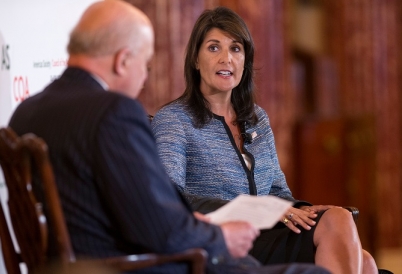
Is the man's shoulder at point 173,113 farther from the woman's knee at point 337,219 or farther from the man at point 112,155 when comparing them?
the man at point 112,155

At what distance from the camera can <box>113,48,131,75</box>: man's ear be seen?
2.35 metres

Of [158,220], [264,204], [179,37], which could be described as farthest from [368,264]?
[179,37]

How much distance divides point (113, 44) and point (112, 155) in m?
0.37

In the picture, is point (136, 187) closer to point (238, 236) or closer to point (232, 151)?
point (238, 236)

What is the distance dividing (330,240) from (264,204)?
89cm

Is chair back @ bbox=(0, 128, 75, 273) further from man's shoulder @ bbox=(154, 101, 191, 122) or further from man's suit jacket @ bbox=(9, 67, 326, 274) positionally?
man's shoulder @ bbox=(154, 101, 191, 122)

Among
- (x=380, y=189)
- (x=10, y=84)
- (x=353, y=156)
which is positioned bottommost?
(x=380, y=189)

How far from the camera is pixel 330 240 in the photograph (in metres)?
3.22

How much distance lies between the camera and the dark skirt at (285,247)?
329cm

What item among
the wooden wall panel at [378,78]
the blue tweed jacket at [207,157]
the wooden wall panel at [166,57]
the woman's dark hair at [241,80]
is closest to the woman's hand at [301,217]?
the blue tweed jacket at [207,157]

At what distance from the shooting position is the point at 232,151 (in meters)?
3.52

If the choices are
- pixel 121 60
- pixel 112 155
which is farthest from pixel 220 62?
pixel 112 155

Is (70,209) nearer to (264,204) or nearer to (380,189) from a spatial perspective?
(264,204)

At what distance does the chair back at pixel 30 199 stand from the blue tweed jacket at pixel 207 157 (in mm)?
1037
